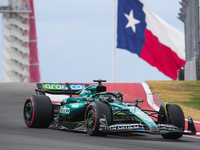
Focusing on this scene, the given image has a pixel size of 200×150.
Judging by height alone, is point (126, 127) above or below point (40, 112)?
below

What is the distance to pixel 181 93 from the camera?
86.9 ft

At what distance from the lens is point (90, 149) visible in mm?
8398

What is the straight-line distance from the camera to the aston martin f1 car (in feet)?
34.7

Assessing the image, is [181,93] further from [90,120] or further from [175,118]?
[90,120]

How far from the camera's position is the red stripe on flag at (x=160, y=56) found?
33272mm

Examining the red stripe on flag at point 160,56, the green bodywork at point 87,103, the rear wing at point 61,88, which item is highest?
the red stripe on flag at point 160,56

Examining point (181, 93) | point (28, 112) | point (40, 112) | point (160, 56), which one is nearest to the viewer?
point (40, 112)

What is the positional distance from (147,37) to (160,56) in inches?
61.5

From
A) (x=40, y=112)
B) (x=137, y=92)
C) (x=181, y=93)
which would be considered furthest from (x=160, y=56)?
(x=40, y=112)

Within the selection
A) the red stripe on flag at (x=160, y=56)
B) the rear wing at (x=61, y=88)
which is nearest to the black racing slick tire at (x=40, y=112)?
the rear wing at (x=61, y=88)

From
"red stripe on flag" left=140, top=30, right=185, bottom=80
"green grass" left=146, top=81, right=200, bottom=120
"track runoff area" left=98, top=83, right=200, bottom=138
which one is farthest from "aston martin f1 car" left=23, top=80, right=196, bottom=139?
"red stripe on flag" left=140, top=30, right=185, bottom=80

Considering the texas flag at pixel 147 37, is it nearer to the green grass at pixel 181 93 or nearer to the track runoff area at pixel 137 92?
the green grass at pixel 181 93

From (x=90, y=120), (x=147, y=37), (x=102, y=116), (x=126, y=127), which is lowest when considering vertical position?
(x=126, y=127)

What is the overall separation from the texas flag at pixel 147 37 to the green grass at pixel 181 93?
3.80 m
